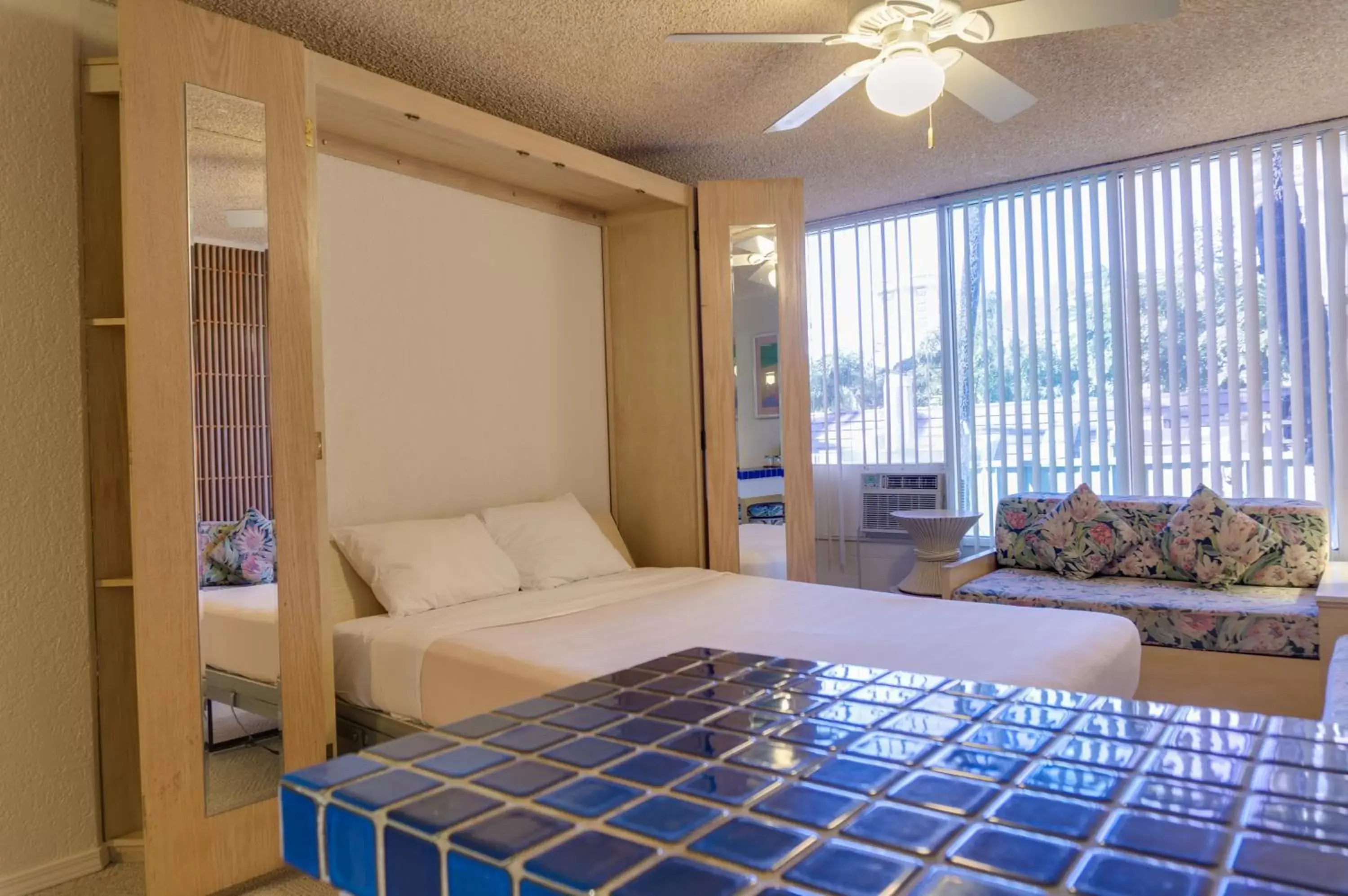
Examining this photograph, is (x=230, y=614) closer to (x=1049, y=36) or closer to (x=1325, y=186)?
(x=1049, y=36)

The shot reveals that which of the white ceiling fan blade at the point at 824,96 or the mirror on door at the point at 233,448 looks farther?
the white ceiling fan blade at the point at 824,96

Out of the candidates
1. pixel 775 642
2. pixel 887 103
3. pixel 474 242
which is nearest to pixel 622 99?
pixel 474 242

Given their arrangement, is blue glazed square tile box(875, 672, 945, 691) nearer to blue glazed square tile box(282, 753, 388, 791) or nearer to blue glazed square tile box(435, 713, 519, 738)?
blue glazed square tile box(435, 713, 519, 738)

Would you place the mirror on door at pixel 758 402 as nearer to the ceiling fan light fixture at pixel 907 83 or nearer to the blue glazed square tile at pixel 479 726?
the ceiling fan light fixture at pixel 907 83

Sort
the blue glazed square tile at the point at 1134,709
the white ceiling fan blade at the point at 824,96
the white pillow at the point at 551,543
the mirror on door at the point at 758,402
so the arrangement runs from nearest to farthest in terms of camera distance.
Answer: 1. the blue glazed square tile at the point at 1134,709
2. the white ceiling fan blade at the point at 824,96
3. the white pillow at the point at 551,543
4. the mirror on door at the point at 758,402

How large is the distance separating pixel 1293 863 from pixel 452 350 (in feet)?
11.6

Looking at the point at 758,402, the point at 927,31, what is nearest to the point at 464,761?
the point at 927,31

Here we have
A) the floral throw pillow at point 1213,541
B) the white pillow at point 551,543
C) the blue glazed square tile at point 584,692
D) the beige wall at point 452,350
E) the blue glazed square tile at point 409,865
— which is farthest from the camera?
the floral throw pillow at point 1213,541

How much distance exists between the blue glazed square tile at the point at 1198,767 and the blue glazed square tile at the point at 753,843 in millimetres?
287

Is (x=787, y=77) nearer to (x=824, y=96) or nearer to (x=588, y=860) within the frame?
(x=824, y=96)

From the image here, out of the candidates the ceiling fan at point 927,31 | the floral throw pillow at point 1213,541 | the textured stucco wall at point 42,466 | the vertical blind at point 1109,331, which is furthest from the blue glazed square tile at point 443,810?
the vertical blind at point 1109,331

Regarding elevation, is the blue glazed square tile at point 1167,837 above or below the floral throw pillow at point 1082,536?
above

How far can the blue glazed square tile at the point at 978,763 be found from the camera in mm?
613

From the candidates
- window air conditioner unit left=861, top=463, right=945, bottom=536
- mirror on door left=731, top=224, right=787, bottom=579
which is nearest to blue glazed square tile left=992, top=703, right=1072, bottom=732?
mirror on door left=731, top=224, right=787, bottom=579
